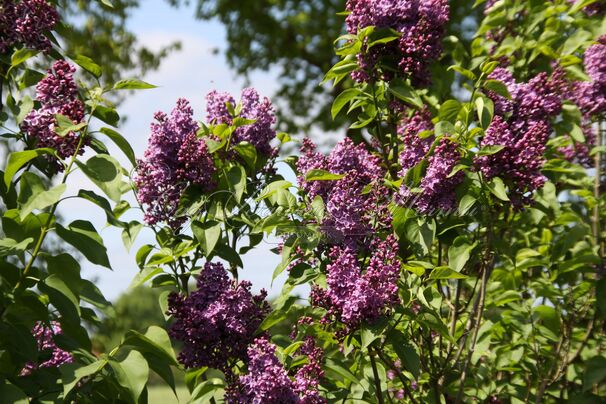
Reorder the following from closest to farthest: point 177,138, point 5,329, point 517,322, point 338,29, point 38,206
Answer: point 38,206 < point 5,329 < point 177,138 < point 517,322 < point 338,29

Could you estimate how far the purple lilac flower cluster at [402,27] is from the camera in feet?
9.55

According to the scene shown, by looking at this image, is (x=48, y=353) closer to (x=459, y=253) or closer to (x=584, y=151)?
(x=459, y=253)

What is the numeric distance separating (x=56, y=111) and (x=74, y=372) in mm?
907

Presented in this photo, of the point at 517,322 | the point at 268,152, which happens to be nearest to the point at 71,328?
the point at 268,152

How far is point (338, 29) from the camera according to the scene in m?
15.4

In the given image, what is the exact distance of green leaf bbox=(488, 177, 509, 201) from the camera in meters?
2.59

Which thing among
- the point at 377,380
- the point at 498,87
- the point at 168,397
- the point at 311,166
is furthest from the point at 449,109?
the point at 168,397

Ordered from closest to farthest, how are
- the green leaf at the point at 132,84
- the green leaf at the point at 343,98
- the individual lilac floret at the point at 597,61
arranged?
the green leaf at the point at 132,84
the green leaf at the point at 343,98
the individual lilac floret at the point at 597,61

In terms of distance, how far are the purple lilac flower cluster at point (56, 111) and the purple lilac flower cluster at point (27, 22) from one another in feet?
0.68

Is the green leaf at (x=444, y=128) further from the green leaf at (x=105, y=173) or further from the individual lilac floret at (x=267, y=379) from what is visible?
the green leaf at (x=105, y=173)

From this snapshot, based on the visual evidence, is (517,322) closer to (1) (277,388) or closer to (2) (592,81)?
(2) (592,81)

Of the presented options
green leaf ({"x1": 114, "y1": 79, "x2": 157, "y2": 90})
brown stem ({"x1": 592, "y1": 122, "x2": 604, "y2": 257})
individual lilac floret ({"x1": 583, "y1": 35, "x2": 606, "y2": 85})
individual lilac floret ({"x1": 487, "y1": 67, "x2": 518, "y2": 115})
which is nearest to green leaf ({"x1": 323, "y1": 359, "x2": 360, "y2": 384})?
green leaf ({"x1": 114, "y1": 79, "x2": 157, "y2": 90})

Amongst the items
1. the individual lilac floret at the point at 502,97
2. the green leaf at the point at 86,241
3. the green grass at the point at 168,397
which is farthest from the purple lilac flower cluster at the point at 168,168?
the green grass at the point at 168,397

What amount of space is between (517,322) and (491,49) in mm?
1625
